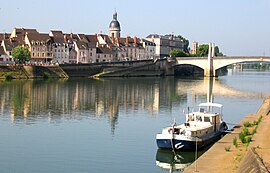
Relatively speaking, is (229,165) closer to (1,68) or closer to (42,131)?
(42,131)

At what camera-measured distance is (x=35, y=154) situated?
19.4 m

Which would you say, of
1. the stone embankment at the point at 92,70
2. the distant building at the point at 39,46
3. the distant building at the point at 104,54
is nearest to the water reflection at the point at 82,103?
the stone embankment at the point at 92,70

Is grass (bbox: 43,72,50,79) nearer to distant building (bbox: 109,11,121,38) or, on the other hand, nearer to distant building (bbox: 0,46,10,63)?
distant building (bbox: 0,46,10,63)

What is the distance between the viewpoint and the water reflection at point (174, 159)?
17878 mm

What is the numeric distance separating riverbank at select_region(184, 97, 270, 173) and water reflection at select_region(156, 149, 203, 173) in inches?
44.8

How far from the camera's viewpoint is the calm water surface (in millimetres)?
18094

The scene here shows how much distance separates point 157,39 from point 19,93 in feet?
249

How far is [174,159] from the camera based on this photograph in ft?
62.5

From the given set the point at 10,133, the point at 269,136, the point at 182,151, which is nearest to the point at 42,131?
the point at 10,133

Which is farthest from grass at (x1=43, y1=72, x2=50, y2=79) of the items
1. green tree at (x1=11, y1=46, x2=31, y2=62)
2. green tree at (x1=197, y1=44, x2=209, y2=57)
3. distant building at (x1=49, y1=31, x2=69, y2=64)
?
green tree at (x1=197, y1=44, x2=209, y2=57)

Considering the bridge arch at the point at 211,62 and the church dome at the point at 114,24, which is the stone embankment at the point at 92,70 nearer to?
the bridge arch at the point at 211,62

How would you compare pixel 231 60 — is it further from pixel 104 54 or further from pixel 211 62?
pixel 104 54

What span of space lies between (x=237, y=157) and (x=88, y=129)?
1122cm

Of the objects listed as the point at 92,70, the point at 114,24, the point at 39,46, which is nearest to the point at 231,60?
the point at 92,70
